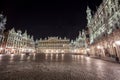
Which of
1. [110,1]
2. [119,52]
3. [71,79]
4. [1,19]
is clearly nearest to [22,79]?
[71,79]

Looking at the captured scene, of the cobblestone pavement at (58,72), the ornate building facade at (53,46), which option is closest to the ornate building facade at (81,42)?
the ornate building facade at (53,46)

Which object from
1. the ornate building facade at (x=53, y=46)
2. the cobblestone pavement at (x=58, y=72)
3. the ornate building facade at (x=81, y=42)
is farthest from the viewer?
the ornate building facade at (x=53, y=46)

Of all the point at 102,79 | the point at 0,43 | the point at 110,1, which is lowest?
the point at 102,79

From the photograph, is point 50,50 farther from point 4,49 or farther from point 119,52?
point 119,52

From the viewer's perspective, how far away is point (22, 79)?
6.64m

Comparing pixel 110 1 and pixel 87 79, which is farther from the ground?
pixel 110 1

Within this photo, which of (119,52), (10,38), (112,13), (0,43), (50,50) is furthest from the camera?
(50,50)

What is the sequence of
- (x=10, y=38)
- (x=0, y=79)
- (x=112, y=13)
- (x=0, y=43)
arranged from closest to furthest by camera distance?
(x=0, y=79)
(x=112, y=13)
(x=0, y=43)
(x=10, y=38)

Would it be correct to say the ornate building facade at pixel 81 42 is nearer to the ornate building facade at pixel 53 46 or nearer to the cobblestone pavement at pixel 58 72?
the ornate building facade at pixel 53 46

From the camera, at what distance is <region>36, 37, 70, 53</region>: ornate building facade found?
101 meters

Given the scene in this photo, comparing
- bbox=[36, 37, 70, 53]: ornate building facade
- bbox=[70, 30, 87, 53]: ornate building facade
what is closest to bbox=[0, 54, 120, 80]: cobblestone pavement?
bbox=[70, 30, 87, 53]: ornate building facade

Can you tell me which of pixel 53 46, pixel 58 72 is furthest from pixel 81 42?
pixel 58 72

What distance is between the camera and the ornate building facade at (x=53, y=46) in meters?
101

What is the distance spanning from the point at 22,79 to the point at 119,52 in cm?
1833
